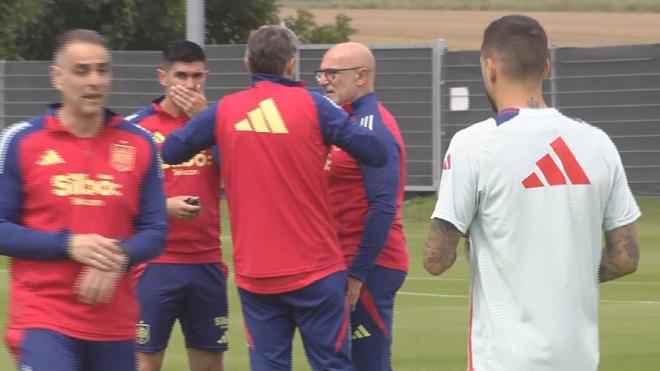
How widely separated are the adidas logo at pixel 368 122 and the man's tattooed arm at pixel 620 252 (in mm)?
2526

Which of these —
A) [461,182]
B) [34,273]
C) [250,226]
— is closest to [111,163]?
[34,273]

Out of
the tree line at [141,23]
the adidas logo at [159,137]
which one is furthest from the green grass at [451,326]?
the tree line at [141,23]

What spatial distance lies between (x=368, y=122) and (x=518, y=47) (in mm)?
2683

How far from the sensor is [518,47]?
505 centimetres

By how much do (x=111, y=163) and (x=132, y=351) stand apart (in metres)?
0.81

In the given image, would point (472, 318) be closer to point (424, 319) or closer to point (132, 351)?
point (132, 351)

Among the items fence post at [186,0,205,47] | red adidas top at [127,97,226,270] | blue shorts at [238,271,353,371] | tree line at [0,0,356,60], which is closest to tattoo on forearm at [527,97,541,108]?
blue shorts at [238,271,353,371]

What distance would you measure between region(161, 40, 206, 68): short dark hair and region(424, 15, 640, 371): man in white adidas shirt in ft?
11.8

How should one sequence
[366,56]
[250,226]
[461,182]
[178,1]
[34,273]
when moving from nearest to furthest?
[461,182]
[34,273]
[250,226]
[366,56]
[178,1]

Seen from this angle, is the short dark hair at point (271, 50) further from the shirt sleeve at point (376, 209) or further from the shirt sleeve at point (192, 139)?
the shirt sleeve at point (376, 209)

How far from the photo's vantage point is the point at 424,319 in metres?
13.0

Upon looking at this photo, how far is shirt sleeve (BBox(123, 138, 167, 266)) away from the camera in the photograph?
20.6 feet

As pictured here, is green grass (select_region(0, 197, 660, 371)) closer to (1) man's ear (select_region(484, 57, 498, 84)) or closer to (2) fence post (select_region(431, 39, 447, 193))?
(1) man's ear (select_region(484, 57, 498, 84))

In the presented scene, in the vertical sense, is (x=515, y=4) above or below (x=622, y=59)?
above
